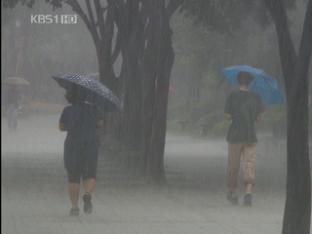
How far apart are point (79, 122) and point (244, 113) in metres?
2.95

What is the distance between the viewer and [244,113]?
14.0m

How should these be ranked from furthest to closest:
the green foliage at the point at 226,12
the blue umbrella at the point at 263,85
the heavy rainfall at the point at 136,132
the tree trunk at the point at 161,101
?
the green foliage at the point at 226,12 < the tree trunk at the point at 161,101 < the blue umbrella at the point at 263,85 < the heavy rainfall at the point at 136,132

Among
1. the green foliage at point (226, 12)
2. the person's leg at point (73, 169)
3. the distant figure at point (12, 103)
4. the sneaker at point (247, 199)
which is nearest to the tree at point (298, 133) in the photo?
the distant figure at point (12, 103)

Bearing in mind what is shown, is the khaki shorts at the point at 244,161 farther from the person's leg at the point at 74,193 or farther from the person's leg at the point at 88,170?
the person's leg at the point at 74,193

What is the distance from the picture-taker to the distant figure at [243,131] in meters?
14.0

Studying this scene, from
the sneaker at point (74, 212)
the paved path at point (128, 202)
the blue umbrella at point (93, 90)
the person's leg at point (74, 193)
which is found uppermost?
the blue umbrella at point (93, 90)

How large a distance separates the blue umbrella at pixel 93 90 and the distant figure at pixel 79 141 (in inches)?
4.4

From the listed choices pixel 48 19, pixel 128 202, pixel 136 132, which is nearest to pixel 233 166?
pixel 128 202

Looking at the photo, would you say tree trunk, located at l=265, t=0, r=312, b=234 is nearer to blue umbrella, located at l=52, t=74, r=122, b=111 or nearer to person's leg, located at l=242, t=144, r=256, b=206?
blue umbrella, located at l=52, t=74, r=122, b=111

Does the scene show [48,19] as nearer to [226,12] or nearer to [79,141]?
[79,141]

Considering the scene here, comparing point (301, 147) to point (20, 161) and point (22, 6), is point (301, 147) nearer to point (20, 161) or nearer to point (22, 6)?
point (22, 6)

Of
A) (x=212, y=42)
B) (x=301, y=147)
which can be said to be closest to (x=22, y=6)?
(x=301, y=147)

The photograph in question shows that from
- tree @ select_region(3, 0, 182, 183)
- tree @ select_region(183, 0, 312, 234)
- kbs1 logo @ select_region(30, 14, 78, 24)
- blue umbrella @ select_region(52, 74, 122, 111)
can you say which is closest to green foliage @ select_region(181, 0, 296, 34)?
A: tree @ select_region(3, 0, 182, 183)

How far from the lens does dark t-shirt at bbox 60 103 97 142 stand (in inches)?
470
